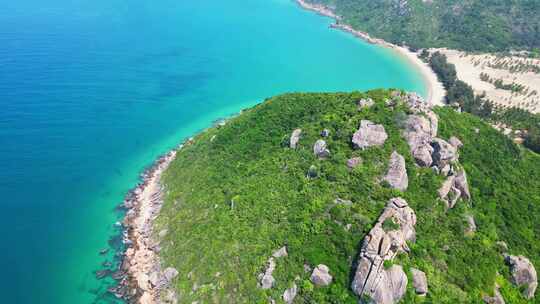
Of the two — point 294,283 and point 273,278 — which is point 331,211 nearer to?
point 294,283

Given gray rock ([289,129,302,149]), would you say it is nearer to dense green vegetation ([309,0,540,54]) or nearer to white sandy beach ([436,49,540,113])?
white sandy beach ([436,49,540,113])

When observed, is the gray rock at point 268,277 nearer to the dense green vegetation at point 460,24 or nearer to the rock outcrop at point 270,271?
the rock outcrop at point 270,271

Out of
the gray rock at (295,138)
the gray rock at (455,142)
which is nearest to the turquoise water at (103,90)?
the gray rock at (295,138)

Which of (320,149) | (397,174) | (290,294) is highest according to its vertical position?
(397,174)

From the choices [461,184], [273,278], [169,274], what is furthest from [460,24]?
[169,274]

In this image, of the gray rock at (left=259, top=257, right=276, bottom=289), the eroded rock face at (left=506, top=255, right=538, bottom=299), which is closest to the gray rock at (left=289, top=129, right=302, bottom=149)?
the gray rock at (left=259, top=257, right=276, bottom=289)

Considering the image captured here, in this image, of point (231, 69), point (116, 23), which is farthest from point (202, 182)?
point (116, 23)

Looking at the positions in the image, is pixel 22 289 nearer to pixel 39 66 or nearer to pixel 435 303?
pixel 435 303
